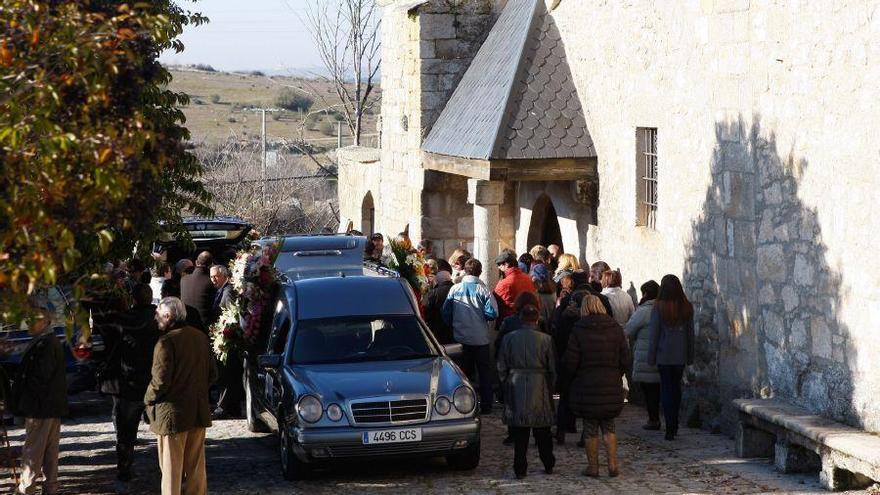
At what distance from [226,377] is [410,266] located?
2466 millimetres

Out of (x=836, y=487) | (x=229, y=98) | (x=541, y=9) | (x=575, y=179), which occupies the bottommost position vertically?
(x=836, y=487)

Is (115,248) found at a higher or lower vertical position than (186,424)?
higher

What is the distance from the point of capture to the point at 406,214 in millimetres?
22594

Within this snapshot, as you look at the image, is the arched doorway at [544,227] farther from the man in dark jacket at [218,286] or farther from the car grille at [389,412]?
the car grille at [389,412]

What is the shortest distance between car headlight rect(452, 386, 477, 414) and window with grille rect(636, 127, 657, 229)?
5051 millimetres

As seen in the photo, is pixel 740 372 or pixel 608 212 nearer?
pixel 740 372

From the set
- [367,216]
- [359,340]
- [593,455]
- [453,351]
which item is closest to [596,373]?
[593,455]

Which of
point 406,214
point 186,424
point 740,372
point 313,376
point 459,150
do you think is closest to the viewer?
point 186,424

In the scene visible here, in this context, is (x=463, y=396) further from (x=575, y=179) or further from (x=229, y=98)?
(x=229, y=98)

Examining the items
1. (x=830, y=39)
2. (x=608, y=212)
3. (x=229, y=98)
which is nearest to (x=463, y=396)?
(x=830, y=39)

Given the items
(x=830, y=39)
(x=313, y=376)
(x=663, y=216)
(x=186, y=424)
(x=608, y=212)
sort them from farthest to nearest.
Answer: (x=608, y=212), (x=663, y=216), (x=313, y=376), (x=830, y=39), (x=186, y=424)

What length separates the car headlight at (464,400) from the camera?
11008 millimetres

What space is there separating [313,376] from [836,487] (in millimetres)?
4383

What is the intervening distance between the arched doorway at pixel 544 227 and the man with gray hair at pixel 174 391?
10.2 m
